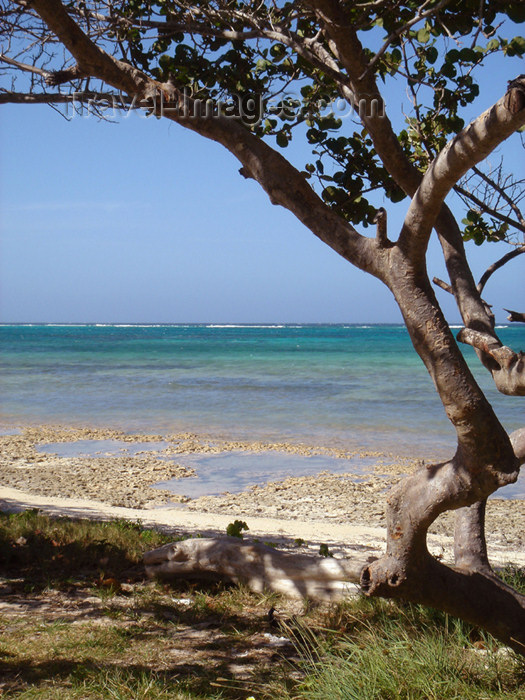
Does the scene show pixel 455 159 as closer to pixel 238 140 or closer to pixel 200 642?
pixel 238 140

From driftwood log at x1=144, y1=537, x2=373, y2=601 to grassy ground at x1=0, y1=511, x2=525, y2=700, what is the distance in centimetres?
10

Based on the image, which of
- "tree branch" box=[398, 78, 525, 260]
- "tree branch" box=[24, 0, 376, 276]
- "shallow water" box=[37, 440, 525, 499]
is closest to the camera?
"tree branch" box=[398, 78, 525, 260]

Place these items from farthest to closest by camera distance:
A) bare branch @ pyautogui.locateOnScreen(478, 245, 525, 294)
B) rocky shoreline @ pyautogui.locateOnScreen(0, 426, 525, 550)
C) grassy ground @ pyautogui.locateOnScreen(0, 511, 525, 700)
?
rocky shoreline @ pyautogui.locateOnScreen(0, 426, 525, 550) < bare branch @ pyautogui.locateOnScreen(478, 245, 525, 294) < grassy ground @ pyautogui.locateOnScreen(0, 511, 525, 700)

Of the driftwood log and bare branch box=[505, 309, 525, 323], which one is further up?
bare branch box=[505, 309, 525, 323]

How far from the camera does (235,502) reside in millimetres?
8922

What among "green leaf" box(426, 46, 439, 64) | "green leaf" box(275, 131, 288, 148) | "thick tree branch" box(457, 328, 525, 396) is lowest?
"thick tree branch" box(457, 328, 525, 396)

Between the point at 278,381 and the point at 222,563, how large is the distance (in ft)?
76.6

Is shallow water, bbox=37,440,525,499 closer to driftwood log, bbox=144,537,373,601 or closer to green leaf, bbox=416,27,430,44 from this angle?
driftwood log, bbox=144,537,373,601

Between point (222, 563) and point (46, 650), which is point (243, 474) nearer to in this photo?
point (222, 563)

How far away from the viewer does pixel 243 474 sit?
423 inches

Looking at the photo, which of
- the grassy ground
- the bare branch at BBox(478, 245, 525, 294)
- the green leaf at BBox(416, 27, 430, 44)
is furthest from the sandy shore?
the green leaf at BBox(416, 27, 430, 44)

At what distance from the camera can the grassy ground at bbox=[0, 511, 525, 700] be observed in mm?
3006

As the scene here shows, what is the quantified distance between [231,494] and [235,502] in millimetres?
460

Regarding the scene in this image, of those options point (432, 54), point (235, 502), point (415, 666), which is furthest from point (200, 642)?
point (235, 502)
